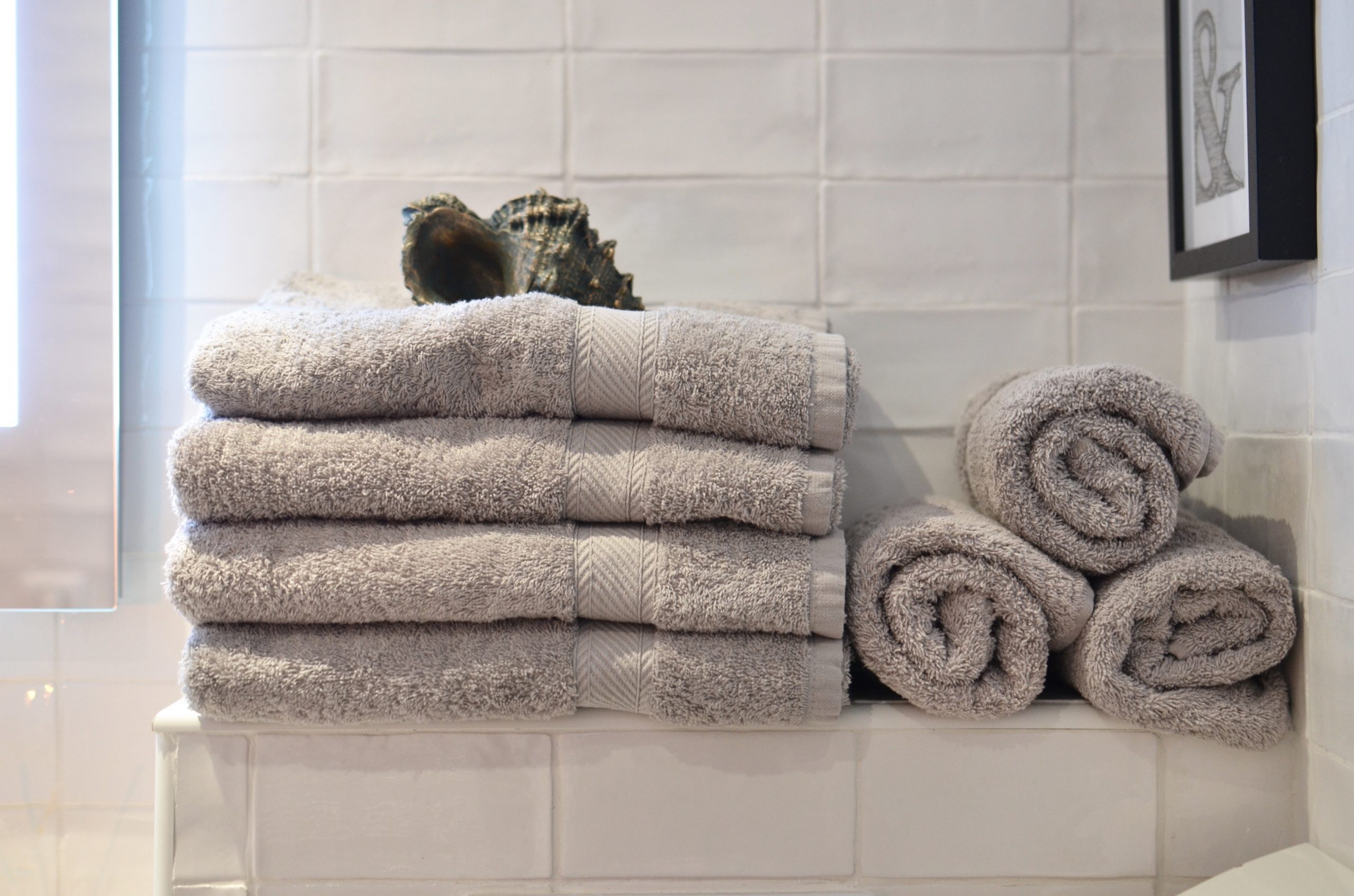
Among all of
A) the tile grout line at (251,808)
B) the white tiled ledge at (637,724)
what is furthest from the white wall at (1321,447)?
the tile grout line at (251,808)

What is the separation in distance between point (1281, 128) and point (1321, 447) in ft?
0.71

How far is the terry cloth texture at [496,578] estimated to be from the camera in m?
0.57

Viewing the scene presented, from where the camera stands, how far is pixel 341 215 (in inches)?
33.2

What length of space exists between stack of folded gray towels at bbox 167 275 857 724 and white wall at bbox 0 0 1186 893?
273 mm

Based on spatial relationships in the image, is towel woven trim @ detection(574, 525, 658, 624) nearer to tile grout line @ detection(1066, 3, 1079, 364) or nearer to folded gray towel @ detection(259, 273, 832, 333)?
folded gray towel @ detection(259, 273, 832, 333)

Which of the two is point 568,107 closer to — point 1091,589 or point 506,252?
point 506,252

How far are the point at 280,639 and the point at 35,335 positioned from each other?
43 centimetres

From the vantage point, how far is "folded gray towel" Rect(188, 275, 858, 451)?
0.58 meters

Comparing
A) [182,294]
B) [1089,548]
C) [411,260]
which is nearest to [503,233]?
[411,260]

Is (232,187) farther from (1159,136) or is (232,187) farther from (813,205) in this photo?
(1159,136)

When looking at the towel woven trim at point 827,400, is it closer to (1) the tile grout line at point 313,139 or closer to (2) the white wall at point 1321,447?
(2) the white wall at point 1321,447

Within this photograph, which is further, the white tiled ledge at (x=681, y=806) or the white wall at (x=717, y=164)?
the white wall at (x=717, y=164)

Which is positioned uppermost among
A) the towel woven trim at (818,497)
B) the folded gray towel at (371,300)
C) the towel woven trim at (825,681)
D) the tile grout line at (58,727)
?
the folded gray towel at (371,300)

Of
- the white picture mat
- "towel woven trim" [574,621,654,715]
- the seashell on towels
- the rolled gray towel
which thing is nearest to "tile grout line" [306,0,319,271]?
the seashell on towels
